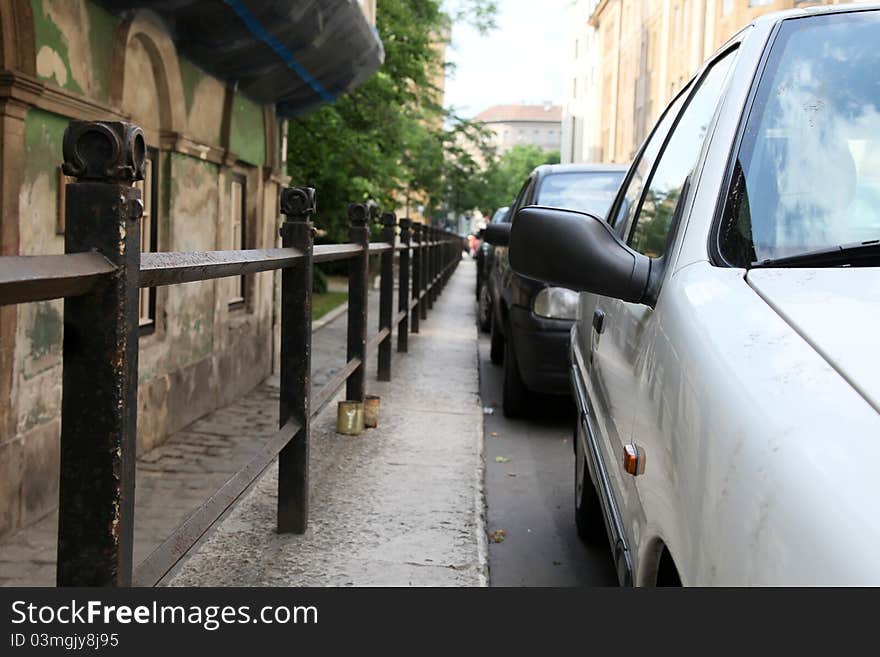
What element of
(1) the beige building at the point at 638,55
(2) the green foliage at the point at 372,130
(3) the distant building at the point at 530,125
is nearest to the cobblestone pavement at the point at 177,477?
(2) the green foliage at the point at 372,130

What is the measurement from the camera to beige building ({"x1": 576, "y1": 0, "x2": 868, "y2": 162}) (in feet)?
95.6

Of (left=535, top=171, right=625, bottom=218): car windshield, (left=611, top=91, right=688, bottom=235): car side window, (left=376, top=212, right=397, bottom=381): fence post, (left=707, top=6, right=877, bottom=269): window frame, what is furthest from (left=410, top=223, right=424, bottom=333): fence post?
(left=707, top=6, right=877, bottom=269): window frame

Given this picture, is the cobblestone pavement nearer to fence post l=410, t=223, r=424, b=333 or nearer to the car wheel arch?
fence post l=410, t=223, r=424, b=333

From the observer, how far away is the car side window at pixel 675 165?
270 centimetres

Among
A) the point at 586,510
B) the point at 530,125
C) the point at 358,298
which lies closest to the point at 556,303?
the point at 358,298

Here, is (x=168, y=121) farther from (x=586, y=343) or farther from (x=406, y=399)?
(x=586, y=343)

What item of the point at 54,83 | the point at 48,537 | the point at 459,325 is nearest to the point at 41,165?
the point at 54,83

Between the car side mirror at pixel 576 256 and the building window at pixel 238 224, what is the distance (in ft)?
20.5

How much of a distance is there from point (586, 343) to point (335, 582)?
3.96 feet

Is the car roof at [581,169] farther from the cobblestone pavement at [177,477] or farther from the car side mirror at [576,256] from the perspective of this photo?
the car side mirror at [576,256]

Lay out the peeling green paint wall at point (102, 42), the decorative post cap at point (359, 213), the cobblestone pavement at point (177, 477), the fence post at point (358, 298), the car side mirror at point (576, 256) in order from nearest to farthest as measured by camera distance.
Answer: the car side mirror at point (576, 256) < the cobblestone pavement at point (177, 477) < the peeling green paint wall at point (102, 42) < the fence post at point (358, 298) < the decorative post cap at point (359, 213)

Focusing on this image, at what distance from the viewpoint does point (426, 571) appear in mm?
3688

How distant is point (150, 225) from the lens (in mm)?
6574

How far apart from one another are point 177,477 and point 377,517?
1.86 m
